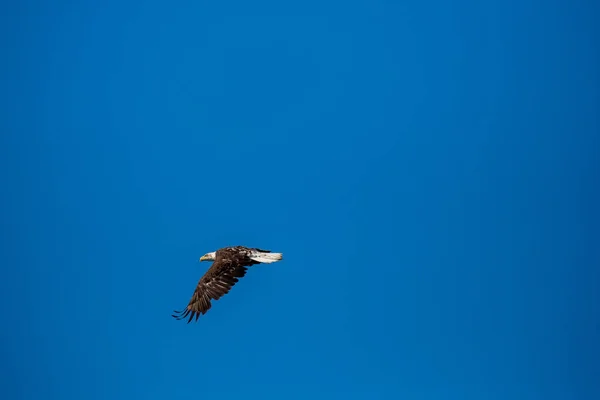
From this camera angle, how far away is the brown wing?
19516 millimetres

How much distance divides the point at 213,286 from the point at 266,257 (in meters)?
1.55

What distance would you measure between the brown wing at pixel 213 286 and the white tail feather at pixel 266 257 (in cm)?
42

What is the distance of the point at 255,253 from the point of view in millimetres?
20047

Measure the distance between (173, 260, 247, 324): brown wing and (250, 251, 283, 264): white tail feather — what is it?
425 millimetres

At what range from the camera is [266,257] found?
1994cm

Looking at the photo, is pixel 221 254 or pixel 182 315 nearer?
pixel 182 315

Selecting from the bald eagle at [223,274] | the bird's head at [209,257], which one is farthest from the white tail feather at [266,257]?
the bird's head at [209,257]

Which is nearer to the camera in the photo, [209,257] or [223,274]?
[223,274]

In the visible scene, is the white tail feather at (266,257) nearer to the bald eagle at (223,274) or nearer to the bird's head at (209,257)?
the bald eagle at (223,274)

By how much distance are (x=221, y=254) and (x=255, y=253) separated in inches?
43.4

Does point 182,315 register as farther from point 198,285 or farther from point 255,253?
point 255,253

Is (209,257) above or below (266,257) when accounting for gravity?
above

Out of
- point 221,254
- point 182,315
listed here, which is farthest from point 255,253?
point 182,315

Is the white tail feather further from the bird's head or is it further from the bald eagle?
the bird's head
